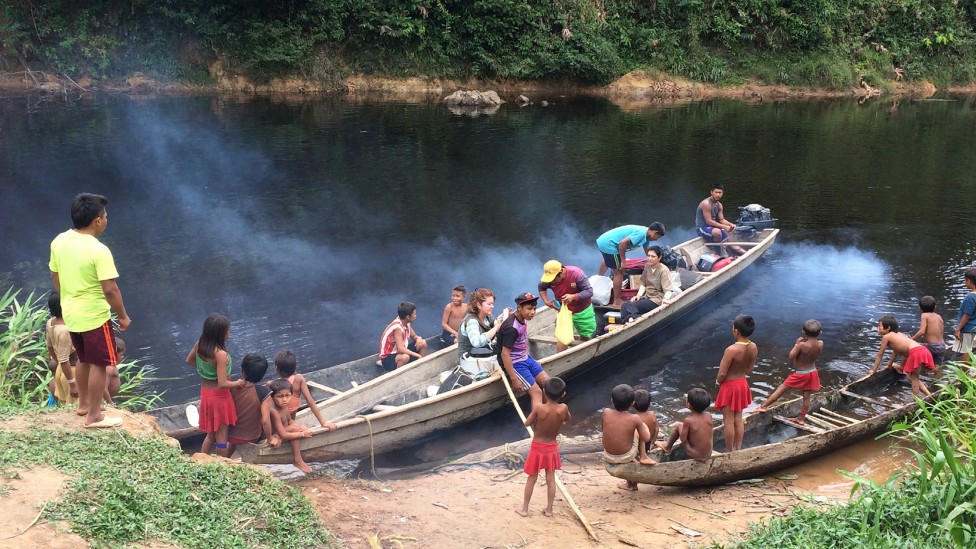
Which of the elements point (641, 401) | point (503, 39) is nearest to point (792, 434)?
point (641, 401)

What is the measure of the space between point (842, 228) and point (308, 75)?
78.4 feet

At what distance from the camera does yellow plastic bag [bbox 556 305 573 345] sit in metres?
9.79

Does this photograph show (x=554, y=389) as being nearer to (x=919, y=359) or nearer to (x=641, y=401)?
(x=641, y=401)

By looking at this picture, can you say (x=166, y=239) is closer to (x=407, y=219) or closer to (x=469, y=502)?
(x=407, y=219)

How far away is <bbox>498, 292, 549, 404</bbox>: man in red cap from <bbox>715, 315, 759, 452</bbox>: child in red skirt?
6.23 ft

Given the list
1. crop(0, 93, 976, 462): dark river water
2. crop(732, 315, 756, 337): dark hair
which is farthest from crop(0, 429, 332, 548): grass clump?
crop(732, 315, 756, 337): dark hair

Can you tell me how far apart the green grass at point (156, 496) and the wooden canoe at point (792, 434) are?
2821 millimetres

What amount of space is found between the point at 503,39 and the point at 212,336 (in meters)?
30.2

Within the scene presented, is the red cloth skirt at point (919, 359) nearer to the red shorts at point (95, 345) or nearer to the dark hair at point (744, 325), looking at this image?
the dark hair at point (744, 325)

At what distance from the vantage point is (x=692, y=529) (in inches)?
262

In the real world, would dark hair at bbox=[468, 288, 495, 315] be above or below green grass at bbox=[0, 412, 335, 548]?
above

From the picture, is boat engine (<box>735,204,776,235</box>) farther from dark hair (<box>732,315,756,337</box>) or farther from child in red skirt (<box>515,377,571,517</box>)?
child in red skirt (<box>515,377,571,517</box>)

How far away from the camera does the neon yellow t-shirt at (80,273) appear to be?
5562 mm

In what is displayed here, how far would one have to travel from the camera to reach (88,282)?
221 inches
